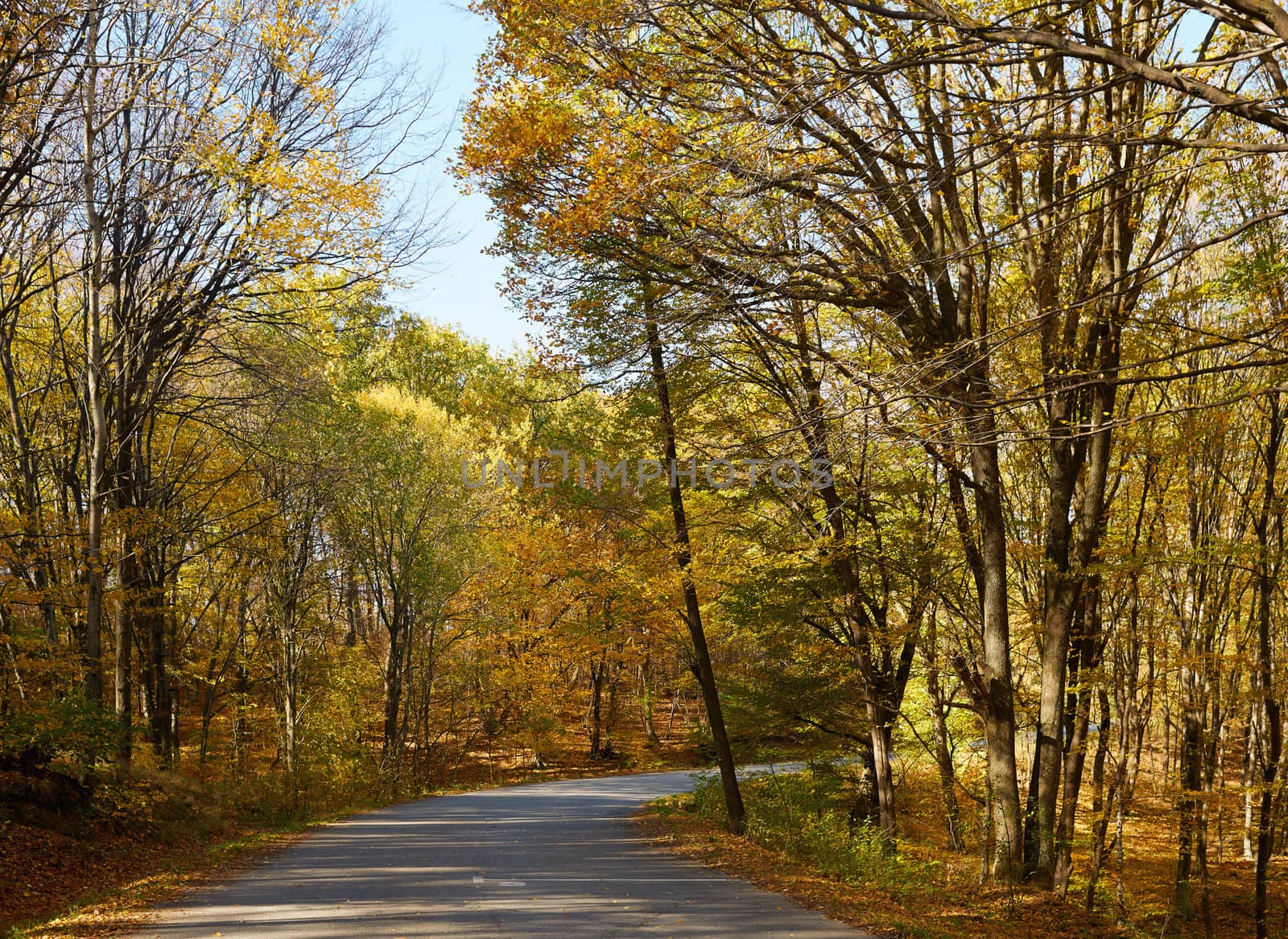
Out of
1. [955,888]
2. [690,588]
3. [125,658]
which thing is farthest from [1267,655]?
[125,658]

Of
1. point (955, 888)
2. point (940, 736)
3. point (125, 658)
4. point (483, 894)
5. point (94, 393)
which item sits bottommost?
point (955, 888)

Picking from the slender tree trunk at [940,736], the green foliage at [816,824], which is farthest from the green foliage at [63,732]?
the slender tree trunk at [940,736]

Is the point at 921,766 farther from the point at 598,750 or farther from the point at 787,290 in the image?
the point at 787,290

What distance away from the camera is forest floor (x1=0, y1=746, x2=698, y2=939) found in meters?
8.35

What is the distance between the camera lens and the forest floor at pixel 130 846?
8352 mm

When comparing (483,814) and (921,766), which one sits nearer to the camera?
(483,814)

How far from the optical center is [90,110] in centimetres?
1100

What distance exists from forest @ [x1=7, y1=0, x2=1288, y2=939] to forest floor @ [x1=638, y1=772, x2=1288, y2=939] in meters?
0.20

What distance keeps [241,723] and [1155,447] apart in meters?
25.2

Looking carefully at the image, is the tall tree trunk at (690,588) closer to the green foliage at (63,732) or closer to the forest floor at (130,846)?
the forest floor at (130,846)

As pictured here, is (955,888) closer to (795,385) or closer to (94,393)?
(795,385)

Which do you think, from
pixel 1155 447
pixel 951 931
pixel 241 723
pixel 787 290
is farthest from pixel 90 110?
pixel 241 723

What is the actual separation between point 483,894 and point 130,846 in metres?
6.23

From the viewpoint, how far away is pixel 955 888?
10.5 meters
